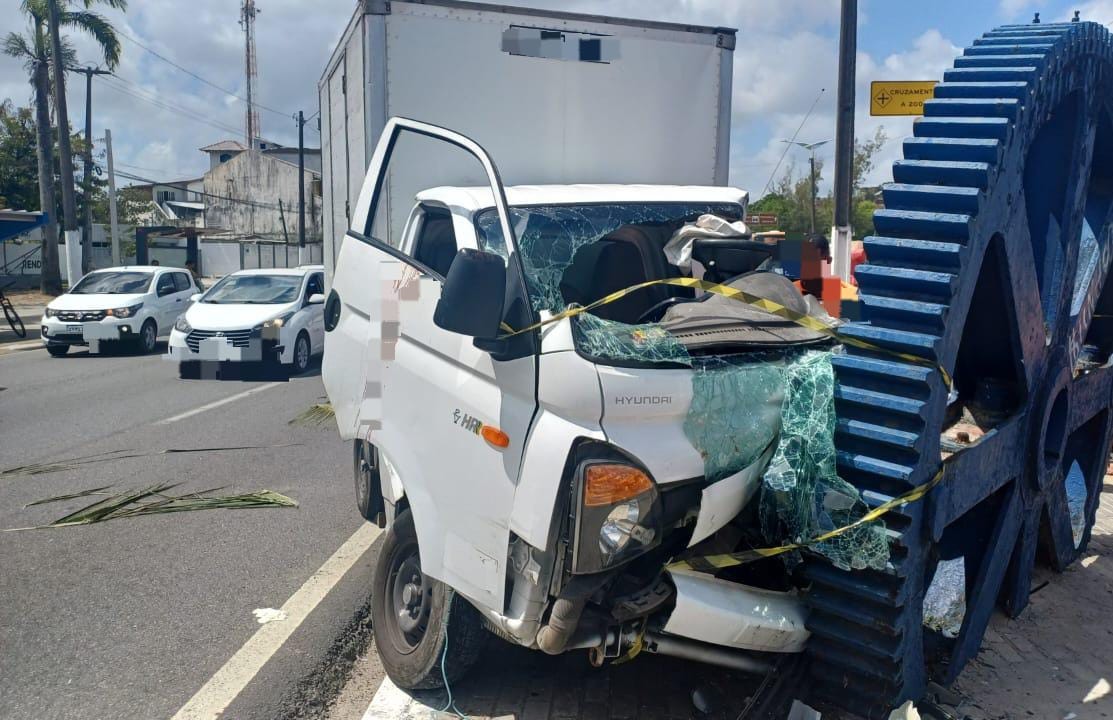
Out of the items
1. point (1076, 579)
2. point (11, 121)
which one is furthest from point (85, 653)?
point (11, 121)

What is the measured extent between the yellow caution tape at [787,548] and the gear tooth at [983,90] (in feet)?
4.59

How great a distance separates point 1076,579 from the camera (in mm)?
5262

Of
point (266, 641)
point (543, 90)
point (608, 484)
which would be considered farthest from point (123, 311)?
point (608, 484)

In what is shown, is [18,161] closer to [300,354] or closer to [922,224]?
[300,354]

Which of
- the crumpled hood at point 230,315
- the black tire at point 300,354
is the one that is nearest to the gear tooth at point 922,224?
the crumpled hood at point 230,315

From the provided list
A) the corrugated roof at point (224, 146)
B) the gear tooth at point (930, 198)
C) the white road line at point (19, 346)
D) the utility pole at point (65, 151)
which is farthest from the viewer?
the corrugated roof at point (224, 146)

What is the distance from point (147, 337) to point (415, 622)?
15623 mm

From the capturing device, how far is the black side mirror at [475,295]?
301 centimetres

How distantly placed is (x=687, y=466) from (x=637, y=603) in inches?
19.0

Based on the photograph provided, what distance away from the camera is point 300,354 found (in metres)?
14.9

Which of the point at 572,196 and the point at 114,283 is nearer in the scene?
the point at 572,196

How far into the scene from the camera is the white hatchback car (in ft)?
54.6

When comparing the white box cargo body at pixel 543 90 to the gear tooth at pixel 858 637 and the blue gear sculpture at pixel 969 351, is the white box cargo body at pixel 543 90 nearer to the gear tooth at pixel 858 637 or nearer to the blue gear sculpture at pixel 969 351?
the blue gear sculpture at pixel 969 351

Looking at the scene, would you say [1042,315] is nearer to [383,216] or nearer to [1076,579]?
[1076,579]
